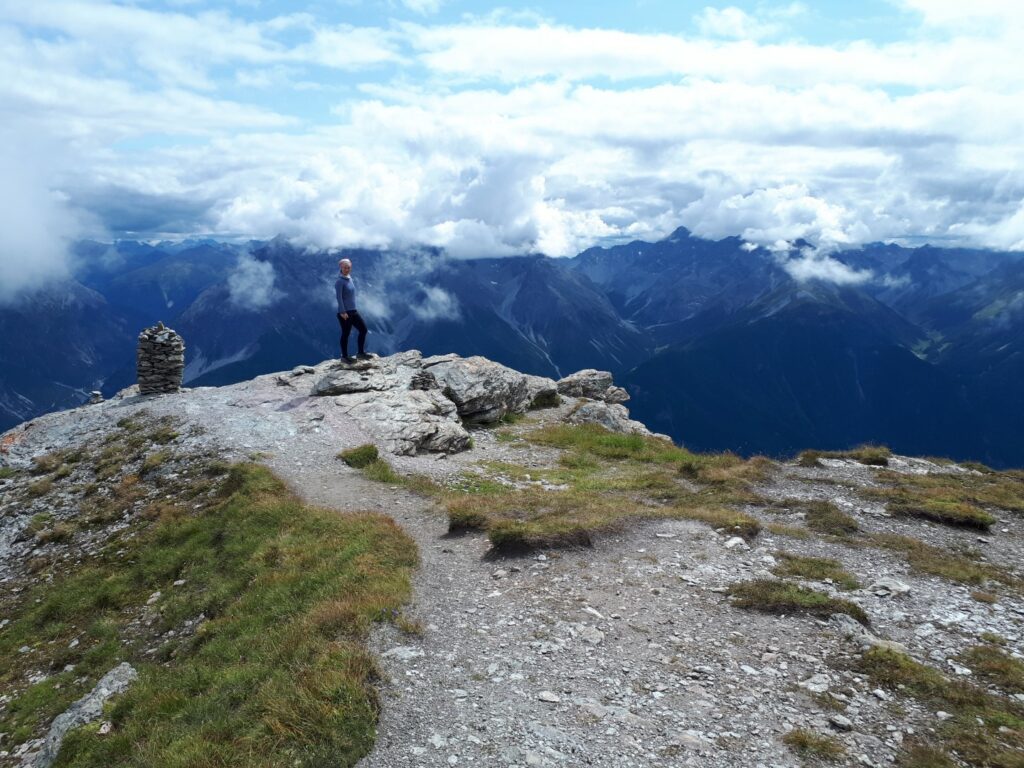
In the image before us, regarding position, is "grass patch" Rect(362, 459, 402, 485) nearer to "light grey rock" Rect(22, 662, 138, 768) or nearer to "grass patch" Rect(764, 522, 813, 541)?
"light grey rock" Rect(22, 662, 138, 768)

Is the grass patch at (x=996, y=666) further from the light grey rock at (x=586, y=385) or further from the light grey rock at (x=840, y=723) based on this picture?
the light grey rock at (x=586, y=385)

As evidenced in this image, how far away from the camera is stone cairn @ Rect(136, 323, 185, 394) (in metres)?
40.4

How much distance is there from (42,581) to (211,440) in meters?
9.84

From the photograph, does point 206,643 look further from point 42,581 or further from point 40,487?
point 40,487

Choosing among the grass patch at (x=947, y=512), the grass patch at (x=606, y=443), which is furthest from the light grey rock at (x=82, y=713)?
the grass patch at (x=947, y=512)

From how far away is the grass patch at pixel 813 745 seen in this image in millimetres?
9062

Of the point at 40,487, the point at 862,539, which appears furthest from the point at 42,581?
the point at 862,539

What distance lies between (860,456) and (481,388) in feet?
77.9

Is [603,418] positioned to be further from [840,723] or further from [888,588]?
[840,723]

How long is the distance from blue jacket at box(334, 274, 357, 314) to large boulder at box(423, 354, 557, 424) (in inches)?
386

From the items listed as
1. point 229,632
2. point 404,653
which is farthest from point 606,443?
point 404,653

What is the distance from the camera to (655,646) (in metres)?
12.3

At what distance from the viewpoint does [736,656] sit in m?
11.9

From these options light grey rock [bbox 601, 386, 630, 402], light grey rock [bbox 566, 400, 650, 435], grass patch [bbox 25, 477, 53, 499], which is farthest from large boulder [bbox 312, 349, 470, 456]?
light grey rock [bbox 601, 386, 630, 402]
